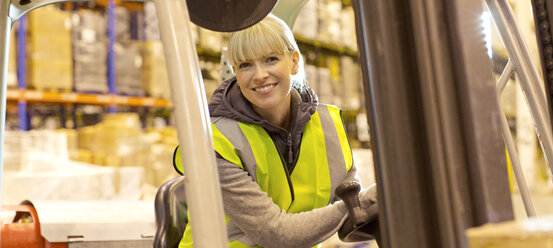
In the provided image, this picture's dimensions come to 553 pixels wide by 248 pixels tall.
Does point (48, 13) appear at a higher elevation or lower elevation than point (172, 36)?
higher

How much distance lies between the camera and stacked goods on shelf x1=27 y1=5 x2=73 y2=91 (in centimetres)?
293

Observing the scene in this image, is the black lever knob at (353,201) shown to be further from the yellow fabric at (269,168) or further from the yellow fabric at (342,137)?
the yellow fabric at (342,137)

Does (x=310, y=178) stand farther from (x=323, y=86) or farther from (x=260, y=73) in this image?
(x=323, y=86)

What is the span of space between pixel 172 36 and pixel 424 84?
0.24 metres

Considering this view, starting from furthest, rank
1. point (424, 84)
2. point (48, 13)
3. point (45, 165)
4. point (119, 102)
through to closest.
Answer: point (119, 102) → point (48, 13) → point (45, 165) → point (424, 84)

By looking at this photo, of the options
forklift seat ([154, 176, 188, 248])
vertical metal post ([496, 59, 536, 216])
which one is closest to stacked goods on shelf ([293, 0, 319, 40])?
forklift seat ([154, 176, 188, 248])

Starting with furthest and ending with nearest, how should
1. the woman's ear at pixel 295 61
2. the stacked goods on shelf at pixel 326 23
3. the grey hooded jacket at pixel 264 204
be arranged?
the stacked goods on shelf at pixel 326 23
the woman's ear at pixel 295 61
the grey hooded jacket at pixel 264 204

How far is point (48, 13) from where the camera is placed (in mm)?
2951

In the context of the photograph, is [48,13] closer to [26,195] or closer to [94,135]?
[94,135]

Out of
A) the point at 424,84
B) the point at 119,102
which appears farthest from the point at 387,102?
the point at 119,102

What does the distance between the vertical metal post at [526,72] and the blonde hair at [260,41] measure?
0.54 m

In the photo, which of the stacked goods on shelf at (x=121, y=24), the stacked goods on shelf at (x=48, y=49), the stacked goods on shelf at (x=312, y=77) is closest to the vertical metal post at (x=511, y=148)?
the stacked goods on shelf at (x=48, y=49)

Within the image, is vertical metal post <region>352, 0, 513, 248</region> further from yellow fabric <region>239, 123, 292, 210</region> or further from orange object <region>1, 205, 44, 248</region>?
orange object <region>1, 205, 44, 248</region>

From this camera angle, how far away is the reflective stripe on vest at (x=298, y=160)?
1.33 m
